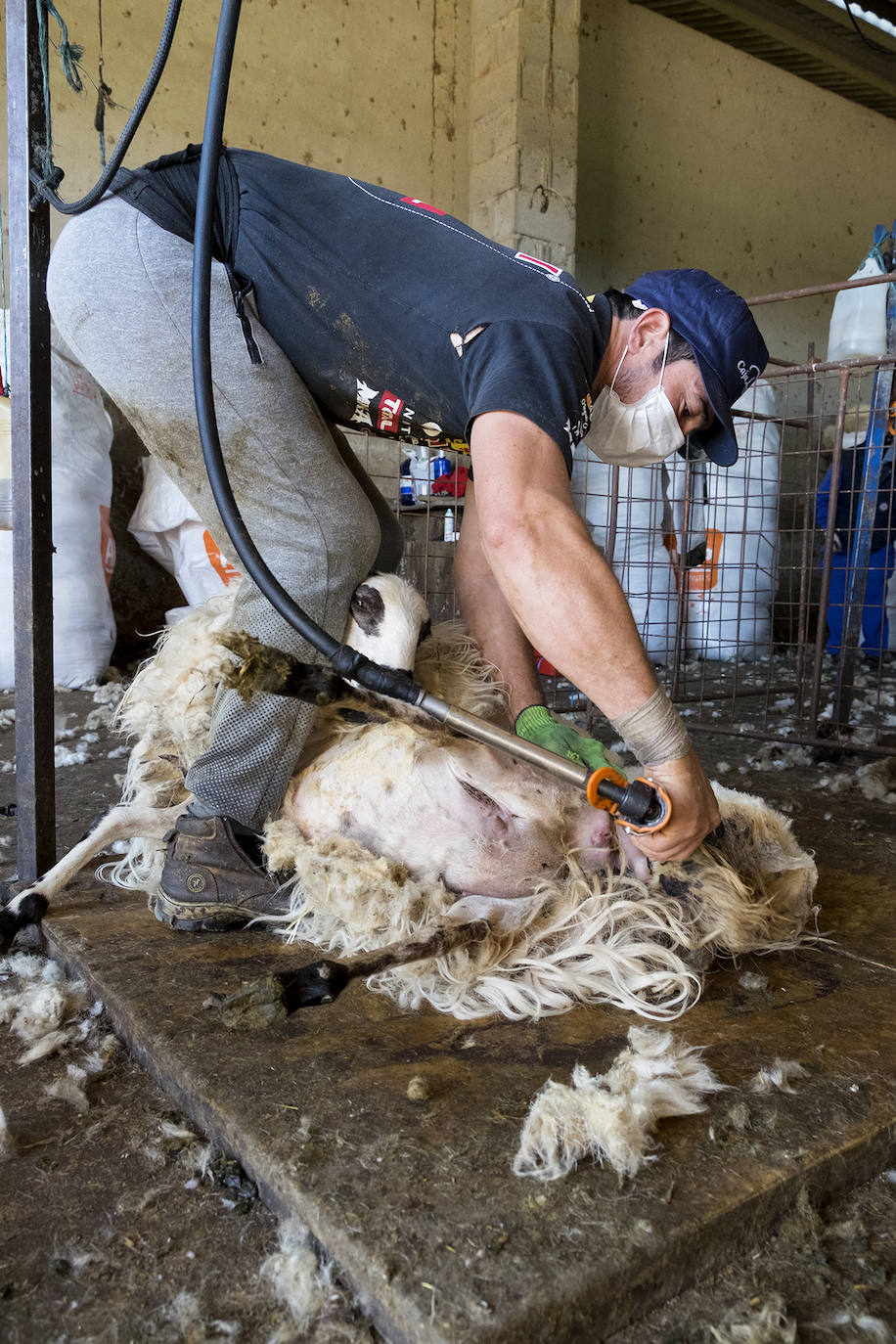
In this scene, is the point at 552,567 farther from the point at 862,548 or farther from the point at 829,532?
the point at 862,548

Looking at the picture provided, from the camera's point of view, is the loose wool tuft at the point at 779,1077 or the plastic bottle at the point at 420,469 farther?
the plastic bottle at the point at 420,469

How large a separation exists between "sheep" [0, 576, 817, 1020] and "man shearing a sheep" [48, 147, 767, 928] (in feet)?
0.34

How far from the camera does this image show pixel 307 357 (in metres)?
1.75

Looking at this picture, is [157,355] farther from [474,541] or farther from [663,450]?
[663,450]

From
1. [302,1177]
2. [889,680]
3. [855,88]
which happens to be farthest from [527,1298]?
[855,88]

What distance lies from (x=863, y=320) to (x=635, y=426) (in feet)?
Answer: 11.9

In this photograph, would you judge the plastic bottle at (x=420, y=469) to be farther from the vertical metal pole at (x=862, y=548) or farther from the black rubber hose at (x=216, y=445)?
the black rubber hose at (x=216, y=445)

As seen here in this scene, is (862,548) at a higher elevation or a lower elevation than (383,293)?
lower

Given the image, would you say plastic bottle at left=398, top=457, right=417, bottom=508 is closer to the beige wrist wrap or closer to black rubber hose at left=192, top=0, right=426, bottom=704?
black rubber hose at left=192, top=0, right=426, bottom=704

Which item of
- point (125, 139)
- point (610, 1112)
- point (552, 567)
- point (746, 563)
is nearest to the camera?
point (610, 1112)

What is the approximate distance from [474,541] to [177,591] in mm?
3836

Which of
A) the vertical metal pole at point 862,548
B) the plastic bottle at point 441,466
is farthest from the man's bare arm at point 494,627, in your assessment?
the plastic bottle at point 441,466

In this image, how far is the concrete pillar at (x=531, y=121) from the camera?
6.08 m

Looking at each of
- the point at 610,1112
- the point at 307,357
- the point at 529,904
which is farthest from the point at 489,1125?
the point at 307,357
